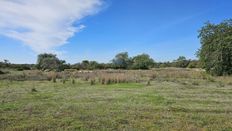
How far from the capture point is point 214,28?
39031 millimetres

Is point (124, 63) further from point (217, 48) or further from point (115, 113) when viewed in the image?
point (115, 113)

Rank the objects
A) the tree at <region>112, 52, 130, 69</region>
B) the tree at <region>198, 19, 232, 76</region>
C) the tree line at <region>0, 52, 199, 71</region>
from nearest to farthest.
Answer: the tree at <region>198, 19, 232, 76</region> → the tree line at <region>0, 52, 199, 71</region> → the tree at <region>112, 52, 130, 69</region>

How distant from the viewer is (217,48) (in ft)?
123

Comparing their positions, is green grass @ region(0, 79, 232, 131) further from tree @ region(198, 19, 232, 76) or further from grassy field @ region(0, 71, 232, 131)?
tree @ region(198, 19, 232, 76)

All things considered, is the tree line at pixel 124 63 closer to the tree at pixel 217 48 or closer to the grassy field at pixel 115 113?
the tree at pixel 217 48

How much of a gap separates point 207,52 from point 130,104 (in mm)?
29332

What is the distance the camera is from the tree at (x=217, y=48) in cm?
3684

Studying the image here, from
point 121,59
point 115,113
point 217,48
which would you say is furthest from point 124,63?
point 115,113

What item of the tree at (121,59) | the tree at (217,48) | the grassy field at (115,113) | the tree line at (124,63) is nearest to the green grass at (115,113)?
the grassy field at (115,113)

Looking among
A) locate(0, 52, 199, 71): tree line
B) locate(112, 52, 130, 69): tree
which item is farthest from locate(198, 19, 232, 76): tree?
locate(112, 52, 130, 69): tree

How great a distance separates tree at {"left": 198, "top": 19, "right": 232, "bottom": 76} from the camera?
36.8 metres

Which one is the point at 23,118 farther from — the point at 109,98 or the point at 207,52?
the point at 207,52

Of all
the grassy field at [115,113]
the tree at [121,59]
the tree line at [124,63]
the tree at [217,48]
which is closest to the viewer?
the grassy field at [115,113]

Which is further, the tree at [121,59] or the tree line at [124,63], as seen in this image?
the tree at [121,59]
